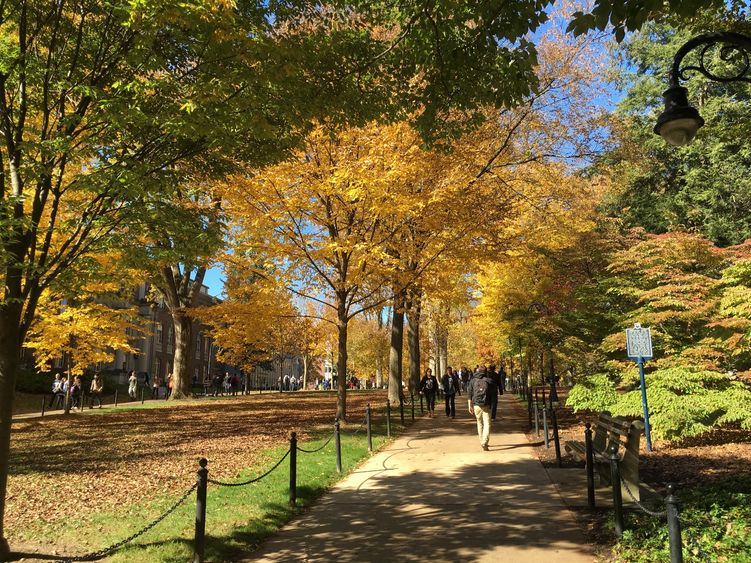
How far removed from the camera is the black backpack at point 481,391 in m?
11.9

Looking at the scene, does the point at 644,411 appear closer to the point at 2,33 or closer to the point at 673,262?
the point at 673,262

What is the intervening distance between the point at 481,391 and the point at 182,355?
21.0 meters

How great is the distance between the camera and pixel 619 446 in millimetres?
8508

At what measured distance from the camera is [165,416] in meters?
19.3

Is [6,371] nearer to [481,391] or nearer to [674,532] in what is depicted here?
[674,532]

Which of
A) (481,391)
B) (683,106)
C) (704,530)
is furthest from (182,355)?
(683,106)

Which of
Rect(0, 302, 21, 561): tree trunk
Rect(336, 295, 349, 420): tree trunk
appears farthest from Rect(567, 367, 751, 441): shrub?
Rect(0, 302, 21, 561): tree trunk

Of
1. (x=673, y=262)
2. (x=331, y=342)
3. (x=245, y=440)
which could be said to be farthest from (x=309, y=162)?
(x=331, y=342)

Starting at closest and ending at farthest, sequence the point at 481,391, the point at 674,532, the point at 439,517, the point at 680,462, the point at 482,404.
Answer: the point at 674,532, the point at 439,517, the point at 680,462, the point at 482,404, the point at 481,391

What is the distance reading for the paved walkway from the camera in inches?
222

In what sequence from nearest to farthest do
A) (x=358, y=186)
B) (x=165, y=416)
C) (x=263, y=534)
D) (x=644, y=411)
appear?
(x=263, y=534), (x=644, y=411), (x=358, y=186), (x=165, y=416)

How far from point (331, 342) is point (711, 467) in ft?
165

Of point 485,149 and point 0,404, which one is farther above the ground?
point 485,149

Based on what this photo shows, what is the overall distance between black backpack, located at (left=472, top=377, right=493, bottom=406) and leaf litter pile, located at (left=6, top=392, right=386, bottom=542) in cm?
420
